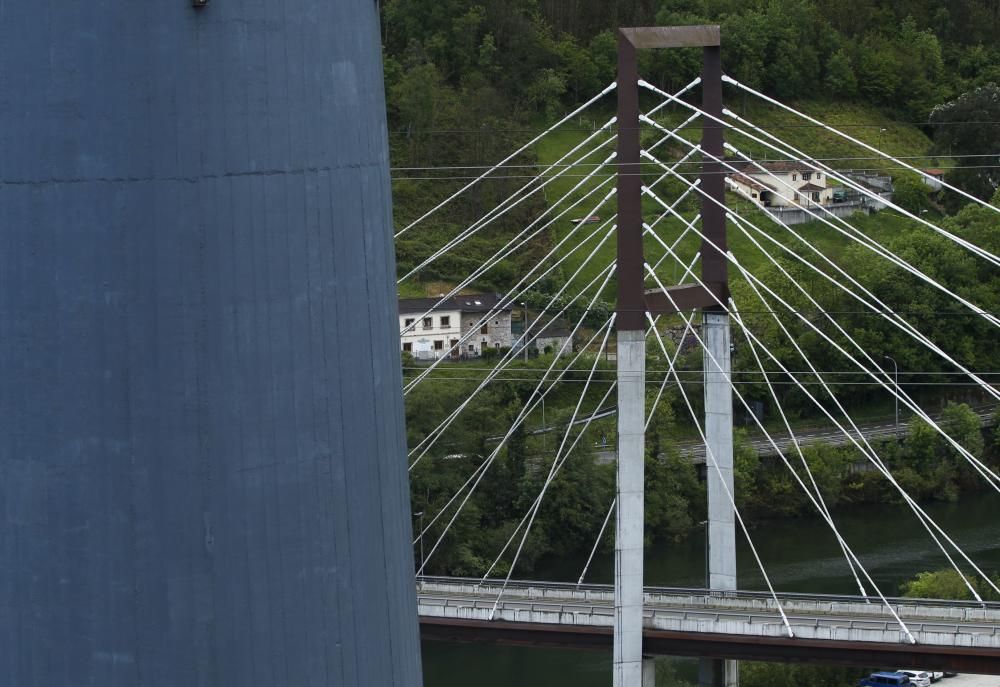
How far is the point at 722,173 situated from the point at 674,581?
669 cm

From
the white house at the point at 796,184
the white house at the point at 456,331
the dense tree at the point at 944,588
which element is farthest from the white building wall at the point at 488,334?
the dense tree at the point at 944,588

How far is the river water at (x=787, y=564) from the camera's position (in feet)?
46.3

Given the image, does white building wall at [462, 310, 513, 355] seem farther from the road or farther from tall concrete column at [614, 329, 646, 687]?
tall concrete column at [614, 329, 646, 687]

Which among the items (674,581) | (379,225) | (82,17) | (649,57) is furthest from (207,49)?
(649,57)

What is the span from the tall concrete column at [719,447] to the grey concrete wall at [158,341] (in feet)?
34.2

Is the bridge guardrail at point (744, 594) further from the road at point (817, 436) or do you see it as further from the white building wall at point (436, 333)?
the white building wall at point (436, 333)

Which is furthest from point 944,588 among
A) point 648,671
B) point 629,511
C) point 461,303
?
point 461,303

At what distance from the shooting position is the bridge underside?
34.2 ft

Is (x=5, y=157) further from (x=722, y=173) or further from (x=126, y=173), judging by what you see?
(x=722, y=173)

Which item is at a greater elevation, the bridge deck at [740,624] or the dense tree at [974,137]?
the dense tree at [974,137]

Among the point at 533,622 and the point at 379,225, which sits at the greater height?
the point at 379,225

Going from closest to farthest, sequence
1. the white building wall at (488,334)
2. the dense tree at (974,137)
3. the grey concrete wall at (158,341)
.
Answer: the grey concrete wall at (158,341) < the white building wall at (488,334) < the dense tree at (974,137)

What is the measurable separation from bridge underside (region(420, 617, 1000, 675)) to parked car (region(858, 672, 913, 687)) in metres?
3.29

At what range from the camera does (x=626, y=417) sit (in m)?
10.2
